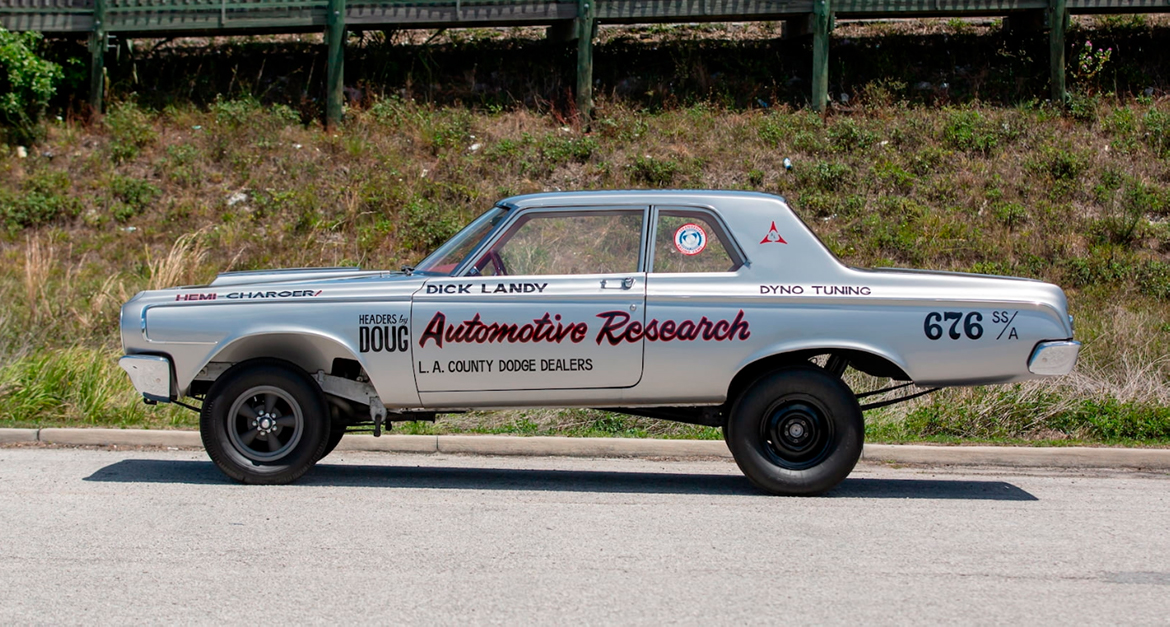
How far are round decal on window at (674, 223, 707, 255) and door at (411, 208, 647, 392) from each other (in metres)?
0.35

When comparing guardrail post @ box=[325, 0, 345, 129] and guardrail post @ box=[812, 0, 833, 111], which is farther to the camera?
guardrail post @ box=[325, 0, 345, 129]

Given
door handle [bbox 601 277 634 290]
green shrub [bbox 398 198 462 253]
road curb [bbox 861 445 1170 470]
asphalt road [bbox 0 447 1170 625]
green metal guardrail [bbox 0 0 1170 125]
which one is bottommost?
asphalt road [bbox 0 447 1170 625]

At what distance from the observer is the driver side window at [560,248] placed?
7383 millimetres

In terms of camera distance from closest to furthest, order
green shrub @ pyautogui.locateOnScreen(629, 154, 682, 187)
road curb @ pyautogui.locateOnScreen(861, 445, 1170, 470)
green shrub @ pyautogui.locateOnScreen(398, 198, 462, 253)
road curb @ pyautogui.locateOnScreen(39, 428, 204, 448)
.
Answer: road curb @ pyautogui.locateOnScreen(861, 445, 1170, 470)
road curb @ pyautogui.locateOnScreen(39, 428, 204, 448)
green shrub @ pyautogui.locateOnScreen(398, 198, 462, 253)
green shrub @ pyautogui.locateOnScreen(629, 154, 682, 187)

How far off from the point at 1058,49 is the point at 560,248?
14.3m

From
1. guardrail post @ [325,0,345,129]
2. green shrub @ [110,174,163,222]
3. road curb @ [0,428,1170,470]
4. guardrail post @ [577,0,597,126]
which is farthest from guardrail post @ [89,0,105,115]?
road curb @ [0,428,1170,470]

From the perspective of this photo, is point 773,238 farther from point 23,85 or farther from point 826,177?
point 23,85

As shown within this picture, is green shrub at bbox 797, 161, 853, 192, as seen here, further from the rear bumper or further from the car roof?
the rear bumper

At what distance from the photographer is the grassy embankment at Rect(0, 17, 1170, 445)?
15.6 meters

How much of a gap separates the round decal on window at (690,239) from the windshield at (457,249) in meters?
1.11

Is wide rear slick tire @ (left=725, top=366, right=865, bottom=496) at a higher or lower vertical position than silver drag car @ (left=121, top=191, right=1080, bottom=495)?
lower

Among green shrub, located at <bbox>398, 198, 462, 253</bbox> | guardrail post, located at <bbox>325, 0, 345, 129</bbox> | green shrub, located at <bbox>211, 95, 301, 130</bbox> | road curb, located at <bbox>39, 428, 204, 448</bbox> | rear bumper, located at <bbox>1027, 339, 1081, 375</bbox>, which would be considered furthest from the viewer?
green shrub, located at <bbox>211, 95, 301, 130</bbox>

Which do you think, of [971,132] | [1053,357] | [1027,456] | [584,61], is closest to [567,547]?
[1053,357]

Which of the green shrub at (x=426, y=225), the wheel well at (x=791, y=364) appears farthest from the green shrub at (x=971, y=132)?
the wheel well at (x=791, y=364)
